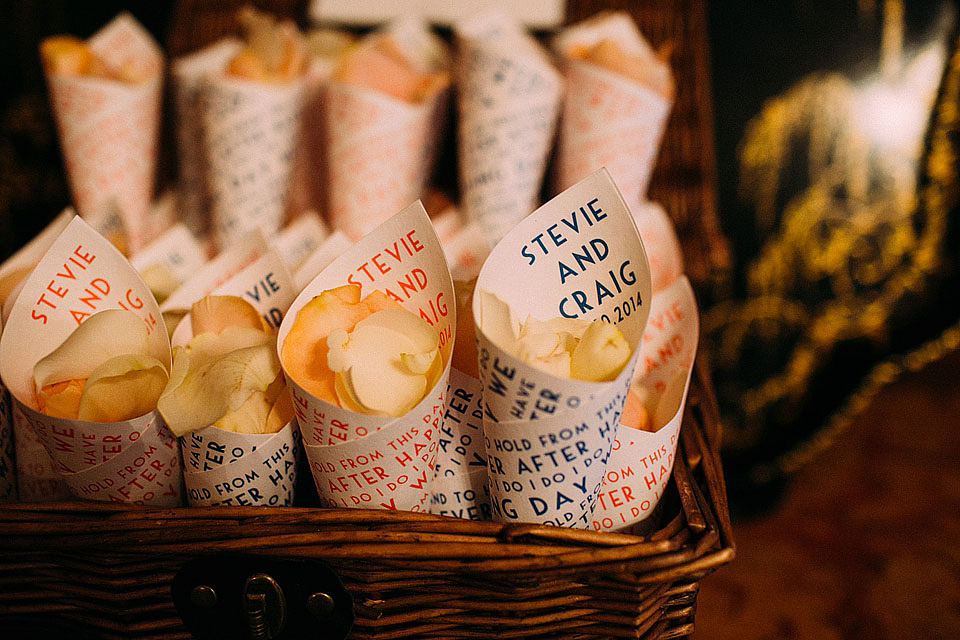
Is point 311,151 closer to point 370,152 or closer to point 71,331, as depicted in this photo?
point 370,152

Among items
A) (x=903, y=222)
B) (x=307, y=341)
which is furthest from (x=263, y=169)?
(x=903, y=222)

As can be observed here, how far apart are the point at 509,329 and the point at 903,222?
39.6 inches

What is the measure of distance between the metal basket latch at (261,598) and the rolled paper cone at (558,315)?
0.47 ft

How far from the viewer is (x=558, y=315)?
1.77 feet

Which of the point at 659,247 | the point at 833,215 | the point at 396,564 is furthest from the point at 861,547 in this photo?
the point at 396,564

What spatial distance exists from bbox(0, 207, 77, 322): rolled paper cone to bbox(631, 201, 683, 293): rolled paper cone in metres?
0.61

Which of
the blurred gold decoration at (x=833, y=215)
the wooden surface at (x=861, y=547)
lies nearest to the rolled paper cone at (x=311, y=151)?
the blurred gold decoration at (x=833, y=215)

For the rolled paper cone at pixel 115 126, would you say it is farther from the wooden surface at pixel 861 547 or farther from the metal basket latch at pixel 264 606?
the wooden surface at pixel 861 547

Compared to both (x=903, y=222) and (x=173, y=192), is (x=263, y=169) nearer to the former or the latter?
(x=173, y=192)

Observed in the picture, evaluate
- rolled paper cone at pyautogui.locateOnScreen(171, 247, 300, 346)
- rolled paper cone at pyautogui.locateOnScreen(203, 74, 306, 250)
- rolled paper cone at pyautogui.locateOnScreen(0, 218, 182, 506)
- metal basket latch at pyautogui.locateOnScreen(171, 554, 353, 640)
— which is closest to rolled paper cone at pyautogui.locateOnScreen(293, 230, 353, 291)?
rolled paper cone at pyautogui.locateOnScreen(171, 247, 300, 346)

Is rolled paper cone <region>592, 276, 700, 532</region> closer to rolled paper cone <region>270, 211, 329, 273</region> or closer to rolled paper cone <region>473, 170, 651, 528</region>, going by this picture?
rolled paper cone <region>473, 170, 651, 528</region>

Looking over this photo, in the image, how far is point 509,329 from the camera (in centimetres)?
49

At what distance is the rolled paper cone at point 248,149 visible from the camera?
3.03 ft

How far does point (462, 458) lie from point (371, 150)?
501 mm
